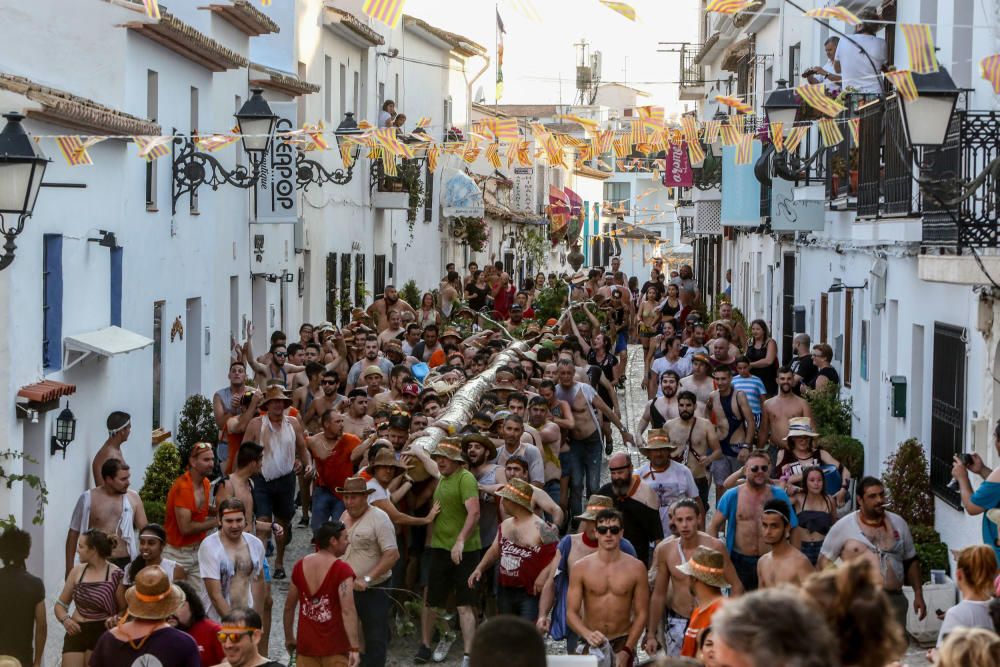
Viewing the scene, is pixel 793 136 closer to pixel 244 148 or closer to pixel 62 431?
pixel 244 148

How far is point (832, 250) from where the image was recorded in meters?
22.0

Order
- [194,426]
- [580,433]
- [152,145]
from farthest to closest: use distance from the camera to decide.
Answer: [194,426] → [580,433] → [152,145]

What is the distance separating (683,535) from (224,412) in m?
7.15

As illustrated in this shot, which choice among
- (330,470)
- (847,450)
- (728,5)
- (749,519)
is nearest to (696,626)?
(749,519)

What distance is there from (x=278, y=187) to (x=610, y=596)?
1395 cm

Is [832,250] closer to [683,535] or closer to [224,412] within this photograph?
[224,412]

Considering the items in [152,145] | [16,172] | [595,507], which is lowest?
[595,507]

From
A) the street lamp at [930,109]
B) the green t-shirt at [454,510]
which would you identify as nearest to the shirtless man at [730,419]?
the green t-shirt at [454,510]

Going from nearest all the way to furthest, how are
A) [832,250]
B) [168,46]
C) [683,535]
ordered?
[683,535], [168,46], [832,250]

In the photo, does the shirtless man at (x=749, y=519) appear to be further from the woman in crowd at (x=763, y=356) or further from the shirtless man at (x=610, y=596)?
the woman in crowd at (x=763, y=356)

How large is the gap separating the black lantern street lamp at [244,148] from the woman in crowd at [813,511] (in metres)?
6.91

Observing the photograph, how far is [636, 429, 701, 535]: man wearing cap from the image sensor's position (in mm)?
12641

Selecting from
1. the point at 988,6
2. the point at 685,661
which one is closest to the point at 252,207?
the point at 988,6

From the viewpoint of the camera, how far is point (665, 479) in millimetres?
12688
